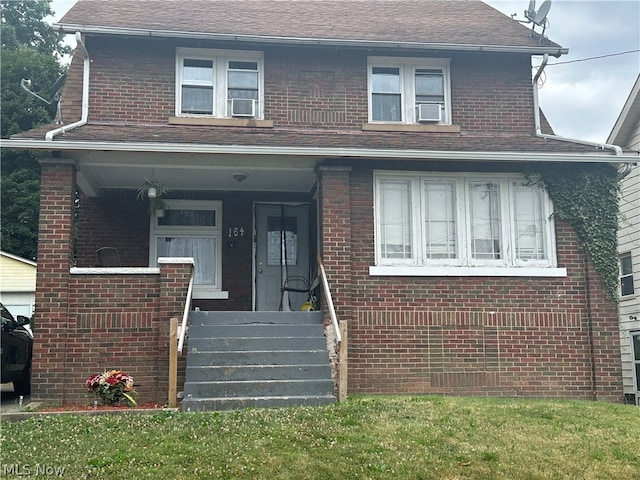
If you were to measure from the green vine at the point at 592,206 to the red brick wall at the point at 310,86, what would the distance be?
1.30 meters

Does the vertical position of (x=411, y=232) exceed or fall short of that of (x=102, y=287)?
it exceeds it

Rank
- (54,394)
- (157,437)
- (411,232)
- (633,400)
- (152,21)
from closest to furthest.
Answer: (157,437) < (54,394) < (411,232) < (152,21) < (633,400)

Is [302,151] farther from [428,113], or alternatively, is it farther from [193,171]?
[428,113]

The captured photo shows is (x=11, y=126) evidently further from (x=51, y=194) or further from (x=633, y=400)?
(x=633, y=400)

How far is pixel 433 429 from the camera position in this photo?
7516mm

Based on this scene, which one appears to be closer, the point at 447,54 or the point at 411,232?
the point at 411,232

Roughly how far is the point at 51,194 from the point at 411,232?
541 centimetres

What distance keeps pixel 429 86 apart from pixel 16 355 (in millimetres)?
8018

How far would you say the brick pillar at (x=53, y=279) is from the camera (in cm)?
991

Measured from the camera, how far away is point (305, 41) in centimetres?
1210

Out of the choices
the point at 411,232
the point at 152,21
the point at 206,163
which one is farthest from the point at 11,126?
the point at 411,232

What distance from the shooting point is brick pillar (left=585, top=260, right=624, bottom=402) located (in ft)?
36.4

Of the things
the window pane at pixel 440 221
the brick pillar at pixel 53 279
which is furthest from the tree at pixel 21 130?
the window pane at pixel 440 221

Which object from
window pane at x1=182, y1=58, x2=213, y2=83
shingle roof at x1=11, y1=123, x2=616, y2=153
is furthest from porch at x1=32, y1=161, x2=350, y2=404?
window pane at x1=182, y1=58, x2=213, y2=83
